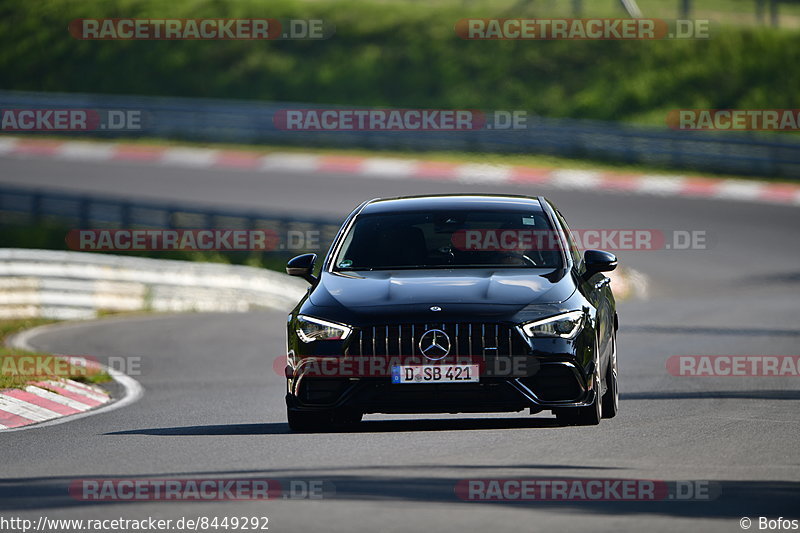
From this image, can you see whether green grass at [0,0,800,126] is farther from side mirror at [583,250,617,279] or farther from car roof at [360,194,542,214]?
side mirror at [583,250,617,279]

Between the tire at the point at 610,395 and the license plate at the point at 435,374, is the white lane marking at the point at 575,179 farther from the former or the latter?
the license plate at the point at 435,374

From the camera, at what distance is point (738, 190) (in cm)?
3416

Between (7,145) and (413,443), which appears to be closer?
(413,443)

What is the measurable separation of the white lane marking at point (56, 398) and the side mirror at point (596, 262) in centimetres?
454

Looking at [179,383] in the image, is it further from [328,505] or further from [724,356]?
[328,505]

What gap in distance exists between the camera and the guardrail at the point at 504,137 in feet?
119

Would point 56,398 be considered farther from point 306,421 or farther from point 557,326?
point 557,326

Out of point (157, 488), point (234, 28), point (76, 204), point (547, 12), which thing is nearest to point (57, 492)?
point (157, 488)

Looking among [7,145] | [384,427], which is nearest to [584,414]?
[384,427]

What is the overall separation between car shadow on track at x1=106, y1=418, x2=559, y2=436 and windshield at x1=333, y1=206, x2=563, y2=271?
1.08m

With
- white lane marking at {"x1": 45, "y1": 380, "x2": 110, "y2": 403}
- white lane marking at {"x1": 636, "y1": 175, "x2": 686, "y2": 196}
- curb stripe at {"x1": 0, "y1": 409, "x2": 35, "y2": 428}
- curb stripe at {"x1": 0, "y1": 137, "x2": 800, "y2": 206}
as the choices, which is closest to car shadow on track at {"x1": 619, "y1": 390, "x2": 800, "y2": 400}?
white lane marking at {"x1": 45, "y1": 380, "x2": 110, "y2": 403}

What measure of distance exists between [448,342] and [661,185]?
2543 cm

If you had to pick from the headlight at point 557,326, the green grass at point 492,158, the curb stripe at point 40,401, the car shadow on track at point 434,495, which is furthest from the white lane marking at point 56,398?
the green grass at point 492,158

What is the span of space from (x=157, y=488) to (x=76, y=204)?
21227 millimetres
